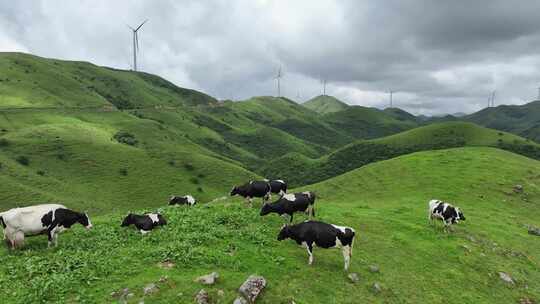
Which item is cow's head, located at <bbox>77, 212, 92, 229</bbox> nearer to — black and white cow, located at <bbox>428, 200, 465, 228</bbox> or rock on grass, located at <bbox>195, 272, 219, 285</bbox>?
rock on grass, located at <bbox>195, 272, 219, 285</bbox>

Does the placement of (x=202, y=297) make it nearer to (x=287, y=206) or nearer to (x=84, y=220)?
(x=287, y=206)

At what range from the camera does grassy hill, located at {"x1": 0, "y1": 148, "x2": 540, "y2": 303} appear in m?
16.4

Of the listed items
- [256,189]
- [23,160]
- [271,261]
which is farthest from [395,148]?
[271,261]

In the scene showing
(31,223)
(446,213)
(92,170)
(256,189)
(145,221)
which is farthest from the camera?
(92,170)

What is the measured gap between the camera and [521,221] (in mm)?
44375

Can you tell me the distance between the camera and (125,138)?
142 meters

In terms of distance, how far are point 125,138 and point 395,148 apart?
4407 inches

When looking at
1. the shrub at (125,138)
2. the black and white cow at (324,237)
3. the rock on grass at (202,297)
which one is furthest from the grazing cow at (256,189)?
the shrub at (125,138)

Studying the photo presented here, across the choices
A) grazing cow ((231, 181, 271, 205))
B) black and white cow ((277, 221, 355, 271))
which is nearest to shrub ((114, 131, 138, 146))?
grazing cow ((231, 181, 271, 205))

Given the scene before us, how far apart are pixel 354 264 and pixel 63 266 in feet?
46.3

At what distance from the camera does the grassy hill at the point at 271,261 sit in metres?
16.4

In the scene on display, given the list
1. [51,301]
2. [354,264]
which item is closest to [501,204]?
[354,264]

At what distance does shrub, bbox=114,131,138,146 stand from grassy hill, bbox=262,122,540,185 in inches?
2347

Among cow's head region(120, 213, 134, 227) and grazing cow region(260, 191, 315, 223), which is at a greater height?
grazing cow region(260, 191, 315, 223)
